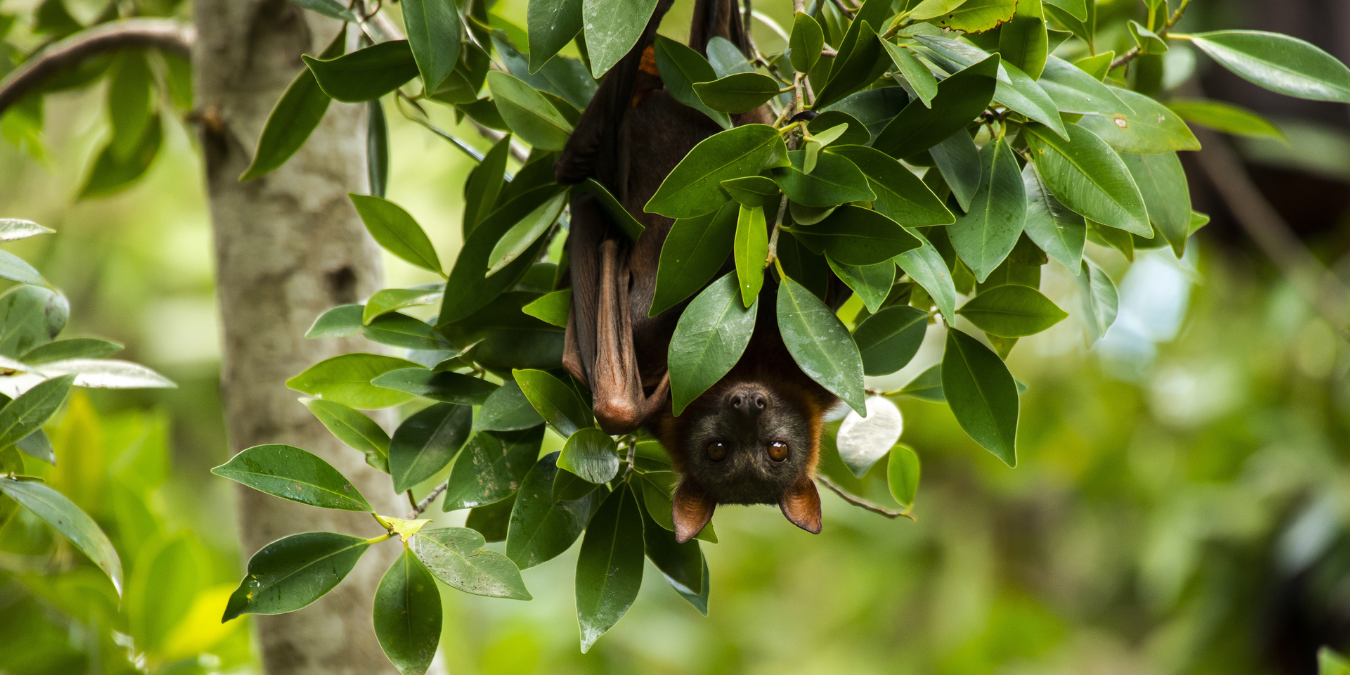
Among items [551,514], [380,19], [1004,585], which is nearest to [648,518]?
[551,514]

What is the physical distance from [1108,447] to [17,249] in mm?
7372

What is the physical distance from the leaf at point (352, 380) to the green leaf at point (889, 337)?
699 mm

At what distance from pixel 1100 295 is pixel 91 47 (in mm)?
2444

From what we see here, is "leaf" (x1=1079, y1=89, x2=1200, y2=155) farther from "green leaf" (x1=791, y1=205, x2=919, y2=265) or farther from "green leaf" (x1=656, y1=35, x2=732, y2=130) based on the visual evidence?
"green leaf" (x1=656, y1=35, x2=732, y2=130)

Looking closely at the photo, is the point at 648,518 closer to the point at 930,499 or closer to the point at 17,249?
the point at 930,499

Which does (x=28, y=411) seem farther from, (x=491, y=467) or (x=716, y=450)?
(x=716, y=450)

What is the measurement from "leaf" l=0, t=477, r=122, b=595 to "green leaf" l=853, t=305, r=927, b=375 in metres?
1.13

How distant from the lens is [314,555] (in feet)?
4.02

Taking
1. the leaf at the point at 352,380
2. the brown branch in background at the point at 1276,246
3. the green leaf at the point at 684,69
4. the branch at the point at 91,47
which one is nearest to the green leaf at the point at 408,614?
the leaf at the point at 352,380

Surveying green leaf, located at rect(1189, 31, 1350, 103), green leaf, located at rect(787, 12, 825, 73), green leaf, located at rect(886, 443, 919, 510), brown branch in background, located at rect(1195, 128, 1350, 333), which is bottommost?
brown branch in background, located at rect(1195, 128, 1350, 333)

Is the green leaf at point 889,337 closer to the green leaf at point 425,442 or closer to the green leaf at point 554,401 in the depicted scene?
the green leaf at point 554,401

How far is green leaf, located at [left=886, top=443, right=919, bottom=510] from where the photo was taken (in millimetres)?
1646

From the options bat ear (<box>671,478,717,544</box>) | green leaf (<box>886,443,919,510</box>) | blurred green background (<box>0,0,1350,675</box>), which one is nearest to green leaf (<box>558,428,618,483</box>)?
bat ear (<box>671,478,717,544</box>)

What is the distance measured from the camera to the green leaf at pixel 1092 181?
3.94 feet
